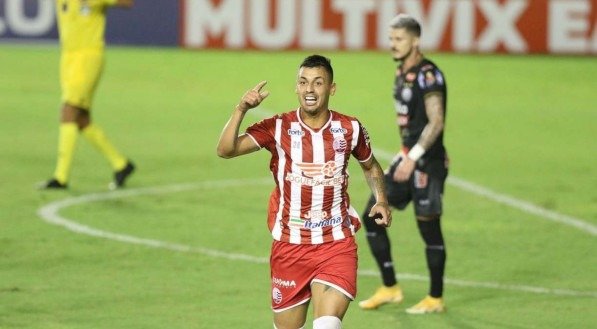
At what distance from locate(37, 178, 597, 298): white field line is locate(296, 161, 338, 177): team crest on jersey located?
3.68m

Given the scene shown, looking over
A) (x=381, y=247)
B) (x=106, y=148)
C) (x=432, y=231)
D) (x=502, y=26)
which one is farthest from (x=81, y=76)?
(x=502, y=26)

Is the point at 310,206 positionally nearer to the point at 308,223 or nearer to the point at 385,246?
the point at 308,223

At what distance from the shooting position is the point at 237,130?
8086mm

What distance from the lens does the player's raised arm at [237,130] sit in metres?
7.83

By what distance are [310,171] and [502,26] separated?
22062mm

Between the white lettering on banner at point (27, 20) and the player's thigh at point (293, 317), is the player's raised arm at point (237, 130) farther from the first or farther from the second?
the white lettering on banner at point (27, 20)

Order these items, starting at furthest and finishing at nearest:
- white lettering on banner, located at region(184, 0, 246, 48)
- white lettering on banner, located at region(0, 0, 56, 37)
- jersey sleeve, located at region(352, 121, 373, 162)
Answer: white lettering on banner, located at region(184, 0, 246, 48) < white lettering on banner, located at region(0, 0, 56, 37) < jersey sleeve, located at region(352, 121, 373, 162)

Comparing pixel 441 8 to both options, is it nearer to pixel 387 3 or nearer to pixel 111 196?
pixel 387 3

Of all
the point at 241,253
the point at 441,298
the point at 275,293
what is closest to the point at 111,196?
the point at 241,253

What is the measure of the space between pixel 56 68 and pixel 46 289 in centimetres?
1765

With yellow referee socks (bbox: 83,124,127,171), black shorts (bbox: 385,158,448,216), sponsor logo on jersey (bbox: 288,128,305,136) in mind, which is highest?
sponsor logo on jersey (bbox: 288,128,305,136)

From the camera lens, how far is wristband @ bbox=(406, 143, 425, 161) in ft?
34.1

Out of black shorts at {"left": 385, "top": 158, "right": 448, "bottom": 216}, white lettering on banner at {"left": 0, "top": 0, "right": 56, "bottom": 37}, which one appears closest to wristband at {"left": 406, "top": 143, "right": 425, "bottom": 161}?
black shorts at {"left": 385, "top": 158, "right": 448, "bottom": 216}

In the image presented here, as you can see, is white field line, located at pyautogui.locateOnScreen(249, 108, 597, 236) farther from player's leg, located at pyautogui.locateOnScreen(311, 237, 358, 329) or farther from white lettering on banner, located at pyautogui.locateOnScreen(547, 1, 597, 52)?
white lettering on banner, located at pyautogui.locateOnScreen(547, 1, 597, 52)
